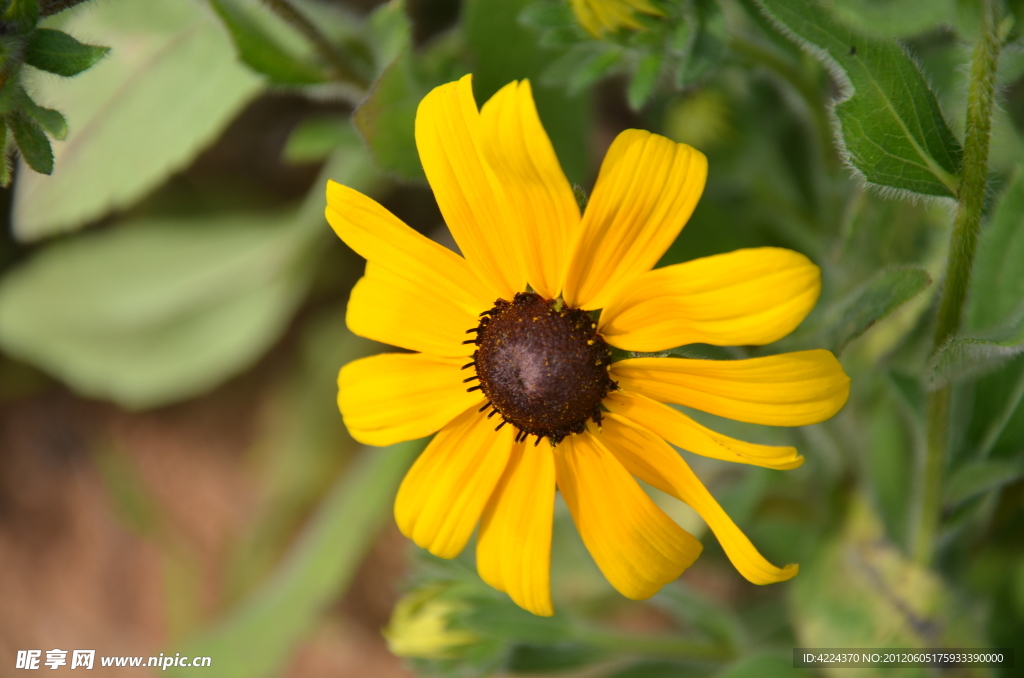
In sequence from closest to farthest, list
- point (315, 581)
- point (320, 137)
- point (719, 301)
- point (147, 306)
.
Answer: point (719, 301)
point (320, 137)
point (315, 581)
point (147, 306)

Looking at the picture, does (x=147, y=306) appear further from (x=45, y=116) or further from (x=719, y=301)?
(x=719, y=301)

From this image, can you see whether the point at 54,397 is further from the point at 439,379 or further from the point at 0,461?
the point at 439,379

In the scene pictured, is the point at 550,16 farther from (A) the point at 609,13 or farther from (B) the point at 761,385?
(B) the point at 761,385

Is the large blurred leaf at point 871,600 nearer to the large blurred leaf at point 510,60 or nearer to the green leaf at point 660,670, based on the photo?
the green leaf at point 660,670

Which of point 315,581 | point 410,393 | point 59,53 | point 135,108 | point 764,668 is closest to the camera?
point 59,53

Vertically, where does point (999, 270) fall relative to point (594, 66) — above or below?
below

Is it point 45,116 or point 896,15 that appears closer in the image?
point 896,15

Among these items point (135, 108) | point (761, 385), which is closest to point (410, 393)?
point (761, 385)

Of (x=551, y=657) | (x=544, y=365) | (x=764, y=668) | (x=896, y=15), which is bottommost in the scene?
(x=551, y=657)
